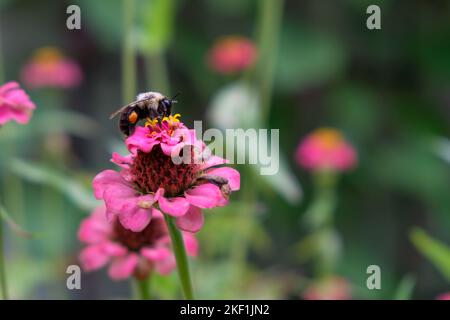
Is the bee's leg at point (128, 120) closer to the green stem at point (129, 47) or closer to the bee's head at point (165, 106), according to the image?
the bee's head at point (165, 106)

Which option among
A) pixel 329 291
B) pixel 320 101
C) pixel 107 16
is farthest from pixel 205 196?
pixel 320 101

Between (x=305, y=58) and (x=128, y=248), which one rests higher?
(x=305, y=58)

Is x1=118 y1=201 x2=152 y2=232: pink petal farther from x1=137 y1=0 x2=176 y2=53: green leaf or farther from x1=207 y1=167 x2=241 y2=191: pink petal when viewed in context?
x1=137 y1=0 x2=176 y2=53: green leaf

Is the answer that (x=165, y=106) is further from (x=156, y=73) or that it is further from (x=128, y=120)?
(x=156, y=73)

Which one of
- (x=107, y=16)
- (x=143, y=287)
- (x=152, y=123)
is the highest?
(x=107, y=16)

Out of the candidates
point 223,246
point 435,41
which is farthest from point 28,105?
point 435,41

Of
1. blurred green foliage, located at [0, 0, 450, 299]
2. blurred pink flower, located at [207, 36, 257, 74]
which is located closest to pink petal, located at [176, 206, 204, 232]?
blurred pink flower, located at [207, 36, 257, 74]

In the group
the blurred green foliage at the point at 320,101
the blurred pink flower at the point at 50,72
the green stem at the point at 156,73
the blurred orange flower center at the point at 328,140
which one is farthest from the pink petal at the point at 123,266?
the blurred green foliage at the point at 320,101
